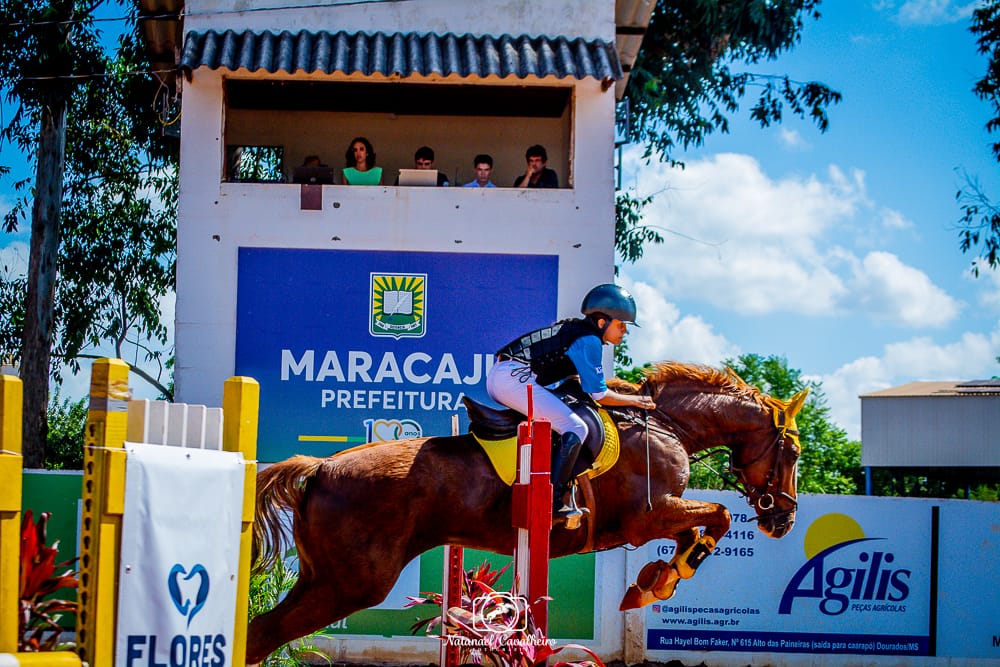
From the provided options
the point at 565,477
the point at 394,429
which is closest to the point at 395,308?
the point at 394,429

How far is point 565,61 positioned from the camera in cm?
1169

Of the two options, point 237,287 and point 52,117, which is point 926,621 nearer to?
point 237,287

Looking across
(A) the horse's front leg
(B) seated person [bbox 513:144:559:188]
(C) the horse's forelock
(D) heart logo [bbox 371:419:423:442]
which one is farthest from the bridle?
→ (B) seated person [bbox 513:144:559:188]

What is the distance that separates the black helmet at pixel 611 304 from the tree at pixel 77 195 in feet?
32.3

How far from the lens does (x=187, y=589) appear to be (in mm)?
4555

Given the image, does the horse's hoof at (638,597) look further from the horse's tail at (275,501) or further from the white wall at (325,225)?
the white wall at (325,225)

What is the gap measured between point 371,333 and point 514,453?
3.90 meters

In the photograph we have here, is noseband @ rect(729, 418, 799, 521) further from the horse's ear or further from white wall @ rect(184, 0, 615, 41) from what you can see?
white wall @ rect(184, 0, 615, 41)

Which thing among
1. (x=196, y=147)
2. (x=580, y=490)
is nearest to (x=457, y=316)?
(x=196, y=147)

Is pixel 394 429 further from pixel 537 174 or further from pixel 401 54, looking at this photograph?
pixel 401 54

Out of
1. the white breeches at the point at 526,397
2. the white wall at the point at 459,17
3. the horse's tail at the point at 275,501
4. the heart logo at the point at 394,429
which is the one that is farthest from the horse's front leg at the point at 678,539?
the white wall at the point at 459,17

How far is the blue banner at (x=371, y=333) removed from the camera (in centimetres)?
1127

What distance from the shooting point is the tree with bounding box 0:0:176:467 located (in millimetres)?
15352

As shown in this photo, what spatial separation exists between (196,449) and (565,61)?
311 inches
